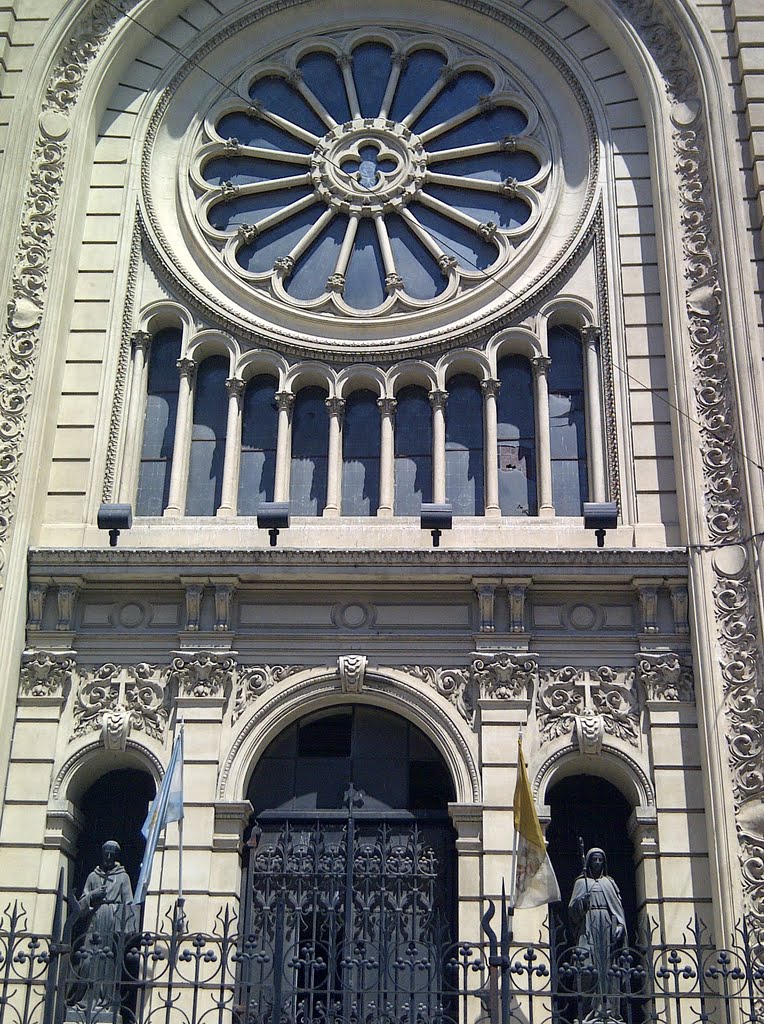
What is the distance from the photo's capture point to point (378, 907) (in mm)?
17922

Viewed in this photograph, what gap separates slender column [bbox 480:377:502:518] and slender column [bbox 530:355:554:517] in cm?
61

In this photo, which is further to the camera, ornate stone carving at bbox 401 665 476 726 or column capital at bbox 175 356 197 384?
column capital at bbox 175 356 197 384

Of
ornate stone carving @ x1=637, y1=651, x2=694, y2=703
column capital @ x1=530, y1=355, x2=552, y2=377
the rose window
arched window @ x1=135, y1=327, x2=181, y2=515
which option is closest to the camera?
ornate stone carving @ x1=637, y1=651, x2=694, y2=703

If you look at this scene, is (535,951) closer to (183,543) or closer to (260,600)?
(260,600)

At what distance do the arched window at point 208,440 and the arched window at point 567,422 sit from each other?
5021 millimetres

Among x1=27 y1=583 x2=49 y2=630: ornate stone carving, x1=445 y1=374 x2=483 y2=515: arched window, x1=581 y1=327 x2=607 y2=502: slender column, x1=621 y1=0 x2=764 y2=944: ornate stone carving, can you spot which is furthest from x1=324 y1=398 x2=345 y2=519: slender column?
x1=621 y1=0 x2=764 y2=944: ornate stone carving

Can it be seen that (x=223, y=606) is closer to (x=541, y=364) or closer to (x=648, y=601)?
(x=648, y=601)

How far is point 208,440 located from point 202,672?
4.10 meters

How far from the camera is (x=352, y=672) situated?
1917cm

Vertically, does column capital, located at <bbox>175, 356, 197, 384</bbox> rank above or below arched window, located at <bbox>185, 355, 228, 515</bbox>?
above

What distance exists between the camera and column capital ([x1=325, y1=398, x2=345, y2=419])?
21406mm

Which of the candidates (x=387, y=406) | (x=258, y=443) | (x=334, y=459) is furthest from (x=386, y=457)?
(x=258, y=443)

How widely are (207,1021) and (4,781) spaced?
4093 millimetres

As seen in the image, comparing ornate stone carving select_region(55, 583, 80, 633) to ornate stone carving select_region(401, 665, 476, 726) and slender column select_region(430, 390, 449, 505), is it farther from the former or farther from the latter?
slender column select_region(430, 390, 449, 505)
